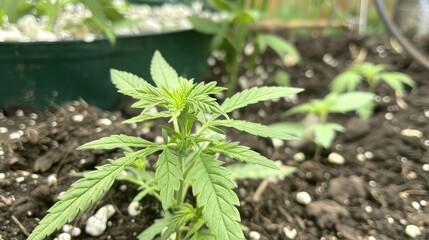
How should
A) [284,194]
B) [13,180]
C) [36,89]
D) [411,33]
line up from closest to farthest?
[13,180] < [284,194] < [36,89] < [411,33]

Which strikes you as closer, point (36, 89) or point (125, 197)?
point (125, 197)

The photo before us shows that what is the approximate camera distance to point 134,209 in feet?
3.54

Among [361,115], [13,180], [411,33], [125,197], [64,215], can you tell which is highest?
[64,215]

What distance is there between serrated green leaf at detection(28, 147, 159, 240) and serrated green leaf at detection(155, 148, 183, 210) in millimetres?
67

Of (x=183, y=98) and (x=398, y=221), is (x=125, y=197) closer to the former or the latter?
(x=183, y=98)

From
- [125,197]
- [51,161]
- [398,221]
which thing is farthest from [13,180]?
[398,221]

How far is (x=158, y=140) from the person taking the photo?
129 centimetres

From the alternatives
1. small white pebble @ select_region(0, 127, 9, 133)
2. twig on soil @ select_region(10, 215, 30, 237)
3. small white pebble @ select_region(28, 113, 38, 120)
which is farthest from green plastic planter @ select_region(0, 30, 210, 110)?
twig on soil @ select_region(10, 215, 30, 237)

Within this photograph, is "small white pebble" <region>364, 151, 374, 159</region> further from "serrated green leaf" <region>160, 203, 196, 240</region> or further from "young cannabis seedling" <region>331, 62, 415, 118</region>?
"serrated green leaf" <region>160, 203, 196, 240</region>

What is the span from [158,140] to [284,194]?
396 millimetres

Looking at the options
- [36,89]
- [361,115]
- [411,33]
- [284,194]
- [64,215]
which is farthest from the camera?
[411,33]

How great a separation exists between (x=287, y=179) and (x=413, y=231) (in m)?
0.37

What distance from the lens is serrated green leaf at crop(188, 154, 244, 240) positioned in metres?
0.72

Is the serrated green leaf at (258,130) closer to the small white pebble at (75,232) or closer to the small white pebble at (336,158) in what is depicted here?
the small white pebble at (75,232)
